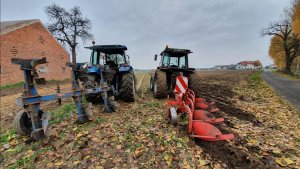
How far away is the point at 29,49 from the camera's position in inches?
806

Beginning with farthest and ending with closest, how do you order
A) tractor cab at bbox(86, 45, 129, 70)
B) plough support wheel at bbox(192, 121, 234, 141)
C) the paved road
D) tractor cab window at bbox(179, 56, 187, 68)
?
tractor cab window at bbox(179, 56, 187, 68) → the paved road → tractor cab at bbox(86, 45, 129, 70) → plough support wheel at bbox(192, 121, 234, 141)

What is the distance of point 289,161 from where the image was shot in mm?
3291

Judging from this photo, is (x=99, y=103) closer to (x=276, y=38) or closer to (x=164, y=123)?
(x=164, y=123)

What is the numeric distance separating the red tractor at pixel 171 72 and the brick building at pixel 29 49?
9652mm

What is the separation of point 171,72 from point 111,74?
11.3 feet

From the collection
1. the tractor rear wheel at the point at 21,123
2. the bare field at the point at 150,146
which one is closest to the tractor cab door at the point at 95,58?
the bare field at the point at 150,146

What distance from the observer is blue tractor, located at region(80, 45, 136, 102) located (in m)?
6.72

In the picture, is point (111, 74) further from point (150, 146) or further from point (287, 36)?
point (287, 36)

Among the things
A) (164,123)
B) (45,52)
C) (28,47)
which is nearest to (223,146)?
(164,123)

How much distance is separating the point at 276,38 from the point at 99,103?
140 feet

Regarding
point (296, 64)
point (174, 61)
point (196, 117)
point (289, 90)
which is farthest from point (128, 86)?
point (296, 64)

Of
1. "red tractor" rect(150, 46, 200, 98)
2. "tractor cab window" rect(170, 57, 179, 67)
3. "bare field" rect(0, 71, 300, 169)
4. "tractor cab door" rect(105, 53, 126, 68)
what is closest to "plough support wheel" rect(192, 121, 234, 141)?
"bare field" rect(0, 71, 300, 169)

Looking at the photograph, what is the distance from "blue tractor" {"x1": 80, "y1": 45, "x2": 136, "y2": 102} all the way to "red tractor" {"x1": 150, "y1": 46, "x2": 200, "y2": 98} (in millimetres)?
1189

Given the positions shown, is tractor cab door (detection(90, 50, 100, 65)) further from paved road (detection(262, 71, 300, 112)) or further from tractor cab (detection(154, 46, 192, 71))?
paved road (detection(262, 71, 300, 112))
